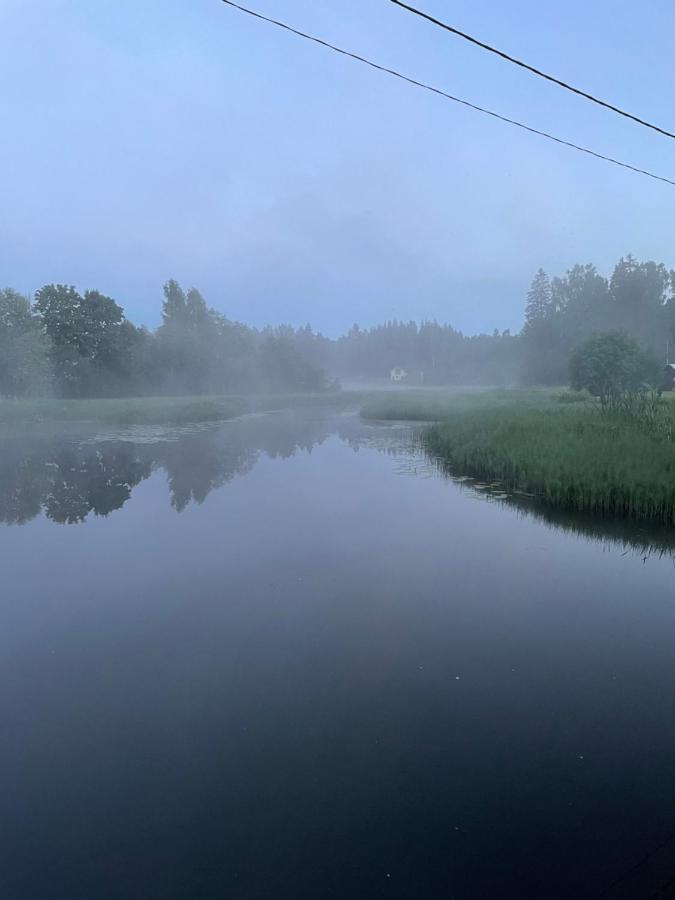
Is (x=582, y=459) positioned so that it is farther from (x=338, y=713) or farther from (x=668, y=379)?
(x=668, y=379)

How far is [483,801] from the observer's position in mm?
3119

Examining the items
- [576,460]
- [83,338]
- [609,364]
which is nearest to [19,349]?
[83,338]

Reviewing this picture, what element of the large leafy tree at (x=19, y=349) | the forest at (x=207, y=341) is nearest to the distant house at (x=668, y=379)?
the forest at (x=207, y=341)

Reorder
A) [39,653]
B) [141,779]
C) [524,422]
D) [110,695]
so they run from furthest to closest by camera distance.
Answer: [524,422] < [39,653] < [110,695] < [141,779]

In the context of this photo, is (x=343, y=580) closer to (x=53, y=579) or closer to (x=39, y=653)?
(x=39, y=653)

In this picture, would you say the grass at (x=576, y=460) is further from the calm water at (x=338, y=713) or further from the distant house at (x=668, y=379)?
the distant house at (x=668, y=379)

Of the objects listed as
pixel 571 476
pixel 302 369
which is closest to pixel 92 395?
pixel 302 369

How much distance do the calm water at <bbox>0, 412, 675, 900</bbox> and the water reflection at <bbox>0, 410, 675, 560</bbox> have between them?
57cm

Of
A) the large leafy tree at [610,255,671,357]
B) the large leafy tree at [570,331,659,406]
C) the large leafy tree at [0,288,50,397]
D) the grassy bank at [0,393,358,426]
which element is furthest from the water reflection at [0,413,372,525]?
the large leafy tree at [610,255,671,357]

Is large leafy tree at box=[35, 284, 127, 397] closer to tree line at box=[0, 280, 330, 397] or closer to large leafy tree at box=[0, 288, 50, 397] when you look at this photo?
tree line at box=[0, 280, 330, 397]

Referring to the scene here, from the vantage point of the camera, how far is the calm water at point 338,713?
275 cm

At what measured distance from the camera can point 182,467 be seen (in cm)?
1502

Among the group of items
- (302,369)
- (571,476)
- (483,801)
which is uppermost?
(302,369)

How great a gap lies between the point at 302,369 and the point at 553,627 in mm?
55315
